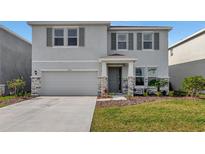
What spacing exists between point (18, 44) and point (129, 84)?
11.1m

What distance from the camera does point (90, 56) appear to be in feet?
60.1

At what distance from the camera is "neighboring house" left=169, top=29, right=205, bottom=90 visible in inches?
794

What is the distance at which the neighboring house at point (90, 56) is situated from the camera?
18219mm

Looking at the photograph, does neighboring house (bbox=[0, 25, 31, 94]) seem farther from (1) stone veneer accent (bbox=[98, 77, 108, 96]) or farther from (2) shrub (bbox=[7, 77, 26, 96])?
(1) stone veneer accent (bbox=[98, 77, 108, 96])

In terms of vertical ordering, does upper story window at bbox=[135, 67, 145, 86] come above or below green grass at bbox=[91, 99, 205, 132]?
above

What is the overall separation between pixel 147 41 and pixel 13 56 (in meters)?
11.5

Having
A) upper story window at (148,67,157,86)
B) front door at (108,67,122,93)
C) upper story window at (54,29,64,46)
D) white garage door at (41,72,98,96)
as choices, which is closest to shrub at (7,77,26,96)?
white garage door at (41,72,98,96)

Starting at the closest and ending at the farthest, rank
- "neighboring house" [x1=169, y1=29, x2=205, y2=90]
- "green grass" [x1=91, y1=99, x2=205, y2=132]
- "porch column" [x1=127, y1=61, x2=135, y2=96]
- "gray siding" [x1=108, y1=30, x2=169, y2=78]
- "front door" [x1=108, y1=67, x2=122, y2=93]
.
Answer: "green grass" [x1=91, y1=99, x2=205, y2=132]
"porch column" [x1=127, y1=61, x2=135, y2=96]
"gray siding" [x1=108, y1=30, x2=169, y2=78]
"front door" [x1=108, y1=67, x2=122, y2=93]
"neighboring house" [x1=169, y1=29, x2=205, y2=90]

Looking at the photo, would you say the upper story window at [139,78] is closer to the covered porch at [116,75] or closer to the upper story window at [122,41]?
the covered porch at [116,75]

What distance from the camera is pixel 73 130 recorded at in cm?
719

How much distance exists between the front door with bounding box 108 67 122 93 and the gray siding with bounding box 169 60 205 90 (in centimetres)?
710

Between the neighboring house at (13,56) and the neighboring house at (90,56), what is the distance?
7.79ft
